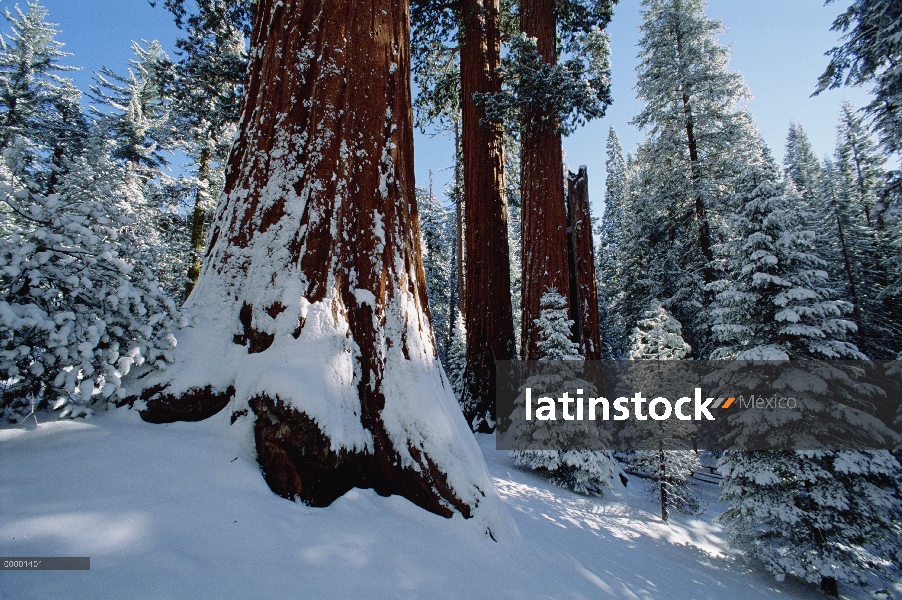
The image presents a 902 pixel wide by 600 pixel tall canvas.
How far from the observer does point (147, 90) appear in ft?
66.3

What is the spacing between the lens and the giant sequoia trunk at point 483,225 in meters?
7.70

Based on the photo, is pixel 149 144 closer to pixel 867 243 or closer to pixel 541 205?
pixel 541 205

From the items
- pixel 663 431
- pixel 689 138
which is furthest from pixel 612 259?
pixel 663 431

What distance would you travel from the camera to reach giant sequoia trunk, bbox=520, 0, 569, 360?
717 cm

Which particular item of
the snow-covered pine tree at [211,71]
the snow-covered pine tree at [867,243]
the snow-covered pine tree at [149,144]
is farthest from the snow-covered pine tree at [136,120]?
the snow-covered pine tree at [867,243]

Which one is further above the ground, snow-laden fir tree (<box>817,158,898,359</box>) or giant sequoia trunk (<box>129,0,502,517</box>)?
snow-laden fir tree (<box>817,158,898,359</box>)

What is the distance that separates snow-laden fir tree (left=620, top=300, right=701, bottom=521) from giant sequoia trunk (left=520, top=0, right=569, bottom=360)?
219cm

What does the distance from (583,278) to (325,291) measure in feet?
19.6

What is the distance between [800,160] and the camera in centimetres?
2947

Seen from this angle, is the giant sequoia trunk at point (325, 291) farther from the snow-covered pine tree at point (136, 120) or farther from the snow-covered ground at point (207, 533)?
the snow-covered pine tree at point (136, 120)

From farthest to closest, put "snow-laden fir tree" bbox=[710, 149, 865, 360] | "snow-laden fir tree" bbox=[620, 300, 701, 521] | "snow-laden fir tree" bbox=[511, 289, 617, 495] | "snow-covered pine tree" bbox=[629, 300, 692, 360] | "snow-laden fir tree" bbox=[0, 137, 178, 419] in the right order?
"snow-covered pine tree" bbox=[629, 300, 692, 360] → "snow-laden fir tree" bbox=[620, 300, 701, 521] → "snow-laden fir tree" bbox=[511, 289, 617, 495] → "snow-laden fir tree" bbox=[710, 149, 865, 360] → "snow-laden fir tree" bbox=[0, 137, 178, 419]

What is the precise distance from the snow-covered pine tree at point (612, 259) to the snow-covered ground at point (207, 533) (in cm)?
1866

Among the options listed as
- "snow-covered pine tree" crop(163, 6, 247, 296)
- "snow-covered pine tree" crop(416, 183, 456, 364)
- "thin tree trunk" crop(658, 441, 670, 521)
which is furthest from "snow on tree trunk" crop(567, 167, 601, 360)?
"snow-covered pine tree" crop(416, 183, 456, 364)

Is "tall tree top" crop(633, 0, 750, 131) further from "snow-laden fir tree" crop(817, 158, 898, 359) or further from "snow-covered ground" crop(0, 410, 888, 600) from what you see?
"snow-covered ground" crop(0, 410, 888, 600)
